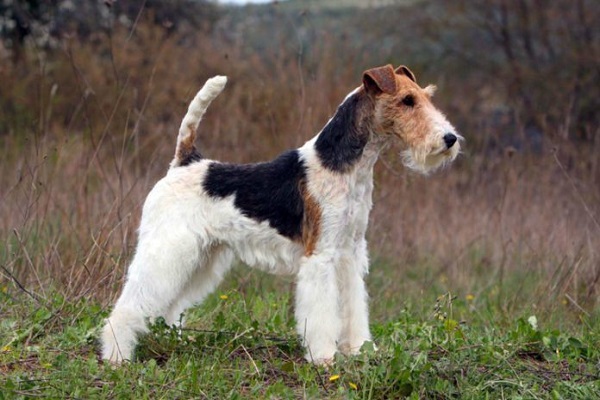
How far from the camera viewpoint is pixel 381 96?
542cm

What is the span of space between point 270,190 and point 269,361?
1068mm

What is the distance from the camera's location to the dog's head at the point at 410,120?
5176mm

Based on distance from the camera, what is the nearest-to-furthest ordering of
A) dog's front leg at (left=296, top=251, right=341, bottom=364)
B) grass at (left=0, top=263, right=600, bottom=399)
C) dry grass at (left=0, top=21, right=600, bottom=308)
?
grass at (left=0, top=263, right=600, bottom=399) < dog's front leg at (left=296, top=251, right=341, bottom=364) < dry grass at (left=0, top=21, right=600, bottom=308)

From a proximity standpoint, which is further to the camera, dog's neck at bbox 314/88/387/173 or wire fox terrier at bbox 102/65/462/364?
dog's neck at bbox 314/88/387/173

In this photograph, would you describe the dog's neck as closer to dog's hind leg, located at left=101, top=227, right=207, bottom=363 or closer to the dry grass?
dog's hind leg, located at left=101, top=227, right=207, bottom=363

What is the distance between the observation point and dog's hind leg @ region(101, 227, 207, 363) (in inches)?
211

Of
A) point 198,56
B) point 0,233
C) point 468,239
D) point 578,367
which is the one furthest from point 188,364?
point 198,56

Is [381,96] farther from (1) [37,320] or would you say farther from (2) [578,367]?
(1) [37,320]

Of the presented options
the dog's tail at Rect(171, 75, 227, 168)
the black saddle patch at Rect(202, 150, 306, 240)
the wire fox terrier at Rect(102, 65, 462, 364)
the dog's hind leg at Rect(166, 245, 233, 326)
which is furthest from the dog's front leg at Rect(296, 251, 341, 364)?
the dog's tail at Rect(171, 75, 227, 168)

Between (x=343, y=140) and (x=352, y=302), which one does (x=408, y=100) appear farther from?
(x=352, y=302)

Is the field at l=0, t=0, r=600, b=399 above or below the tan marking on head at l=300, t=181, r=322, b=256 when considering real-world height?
below

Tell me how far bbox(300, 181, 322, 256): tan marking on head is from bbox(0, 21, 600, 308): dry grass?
1.53 metres

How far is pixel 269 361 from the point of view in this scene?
17.9ft

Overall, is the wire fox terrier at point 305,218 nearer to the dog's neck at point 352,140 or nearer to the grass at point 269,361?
the dog's neck at point 352,140
